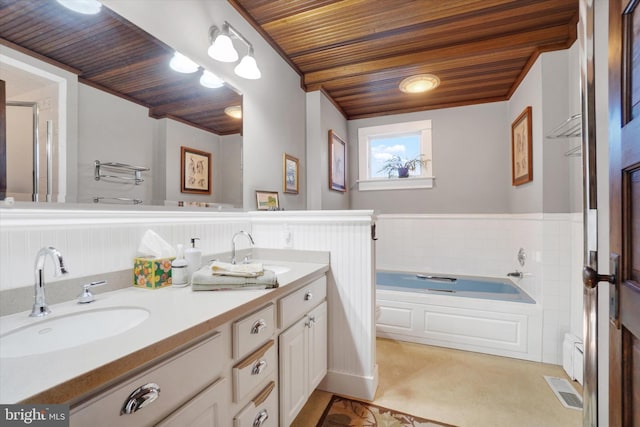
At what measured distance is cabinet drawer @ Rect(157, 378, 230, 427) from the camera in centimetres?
71

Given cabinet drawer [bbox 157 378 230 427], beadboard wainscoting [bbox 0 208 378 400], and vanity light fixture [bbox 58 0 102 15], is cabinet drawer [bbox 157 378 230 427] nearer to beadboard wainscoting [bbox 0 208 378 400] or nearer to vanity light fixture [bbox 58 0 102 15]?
beadboard wainscoting [bbox 0 208 378 400]

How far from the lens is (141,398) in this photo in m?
→ 0.63

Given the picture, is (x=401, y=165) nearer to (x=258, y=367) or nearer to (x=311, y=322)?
(x=311, y=322)

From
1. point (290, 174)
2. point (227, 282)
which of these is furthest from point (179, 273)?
point (290, 174)

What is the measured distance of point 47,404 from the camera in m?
0.47

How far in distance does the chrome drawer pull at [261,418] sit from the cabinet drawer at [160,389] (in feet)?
1.10

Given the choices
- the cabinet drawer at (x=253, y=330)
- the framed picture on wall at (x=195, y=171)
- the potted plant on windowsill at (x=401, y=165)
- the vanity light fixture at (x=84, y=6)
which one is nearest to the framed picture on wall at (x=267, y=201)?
the framed picture on wall at (x=195, y=171)

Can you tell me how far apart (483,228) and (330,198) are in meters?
1.79

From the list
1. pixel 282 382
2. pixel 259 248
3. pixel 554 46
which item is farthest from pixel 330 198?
pixel 554 46

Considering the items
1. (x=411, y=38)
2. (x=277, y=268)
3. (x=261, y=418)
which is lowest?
(x=261, y=418)

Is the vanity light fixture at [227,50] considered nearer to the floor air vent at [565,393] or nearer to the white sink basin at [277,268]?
the white sink basin at [277,268]

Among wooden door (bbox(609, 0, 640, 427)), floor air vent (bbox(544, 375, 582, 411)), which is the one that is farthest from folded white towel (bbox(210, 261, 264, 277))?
floor air vent (bbox(544, 375, 582, 411))

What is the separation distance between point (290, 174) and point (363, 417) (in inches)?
73.5

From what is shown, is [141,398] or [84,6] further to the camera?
[84,6]
